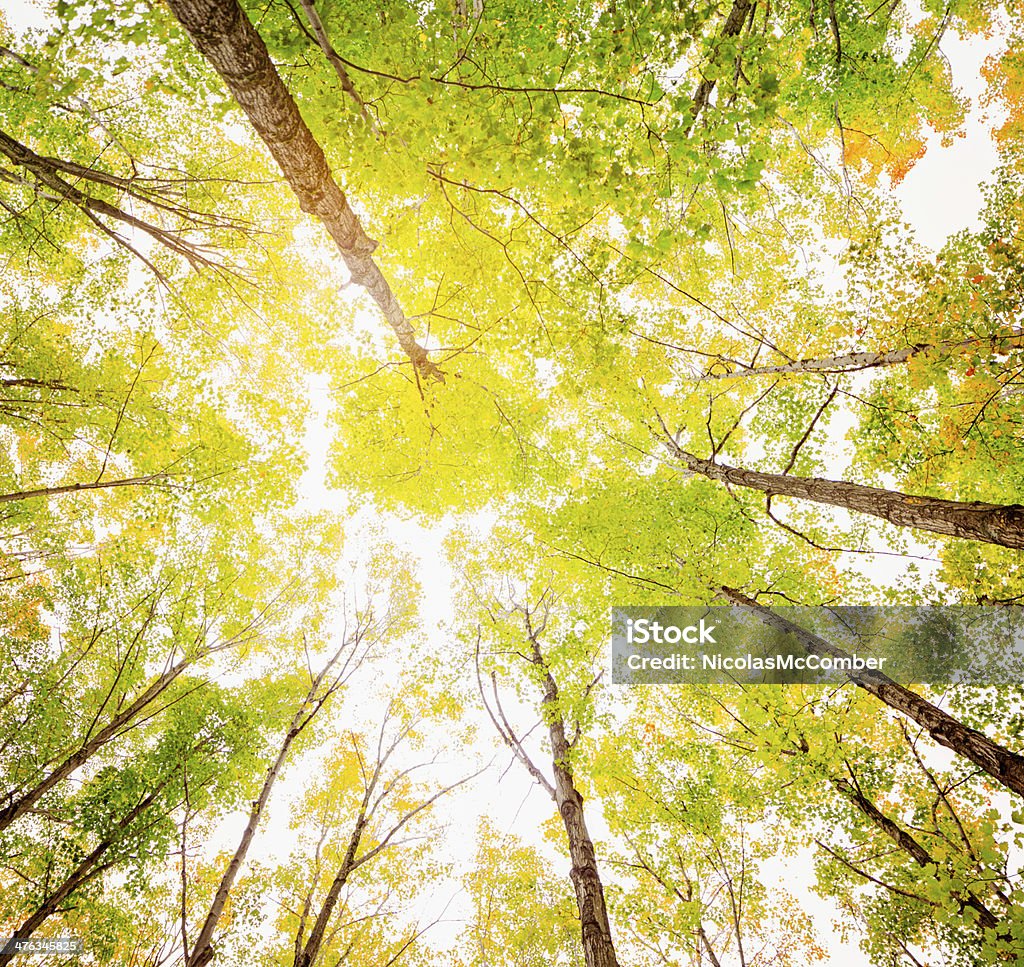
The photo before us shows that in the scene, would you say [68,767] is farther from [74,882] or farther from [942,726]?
[942,726]

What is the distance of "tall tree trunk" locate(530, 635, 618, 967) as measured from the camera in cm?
491

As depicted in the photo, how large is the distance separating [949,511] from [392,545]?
11.2m

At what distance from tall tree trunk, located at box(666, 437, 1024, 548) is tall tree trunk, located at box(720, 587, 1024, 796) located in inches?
65.1

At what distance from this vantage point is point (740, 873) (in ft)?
25.1

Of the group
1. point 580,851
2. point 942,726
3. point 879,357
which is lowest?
point 580,851

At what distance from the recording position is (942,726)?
13.1 ft

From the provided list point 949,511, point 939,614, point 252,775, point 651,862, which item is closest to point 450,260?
point 949,511

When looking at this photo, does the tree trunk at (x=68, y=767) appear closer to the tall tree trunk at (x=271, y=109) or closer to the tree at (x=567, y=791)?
the tree at (x=567, y=791)

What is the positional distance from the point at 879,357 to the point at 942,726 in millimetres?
4082

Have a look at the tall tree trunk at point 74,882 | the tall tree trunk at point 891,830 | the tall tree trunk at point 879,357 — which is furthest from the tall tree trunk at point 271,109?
the tall tree trunk at point 891,830

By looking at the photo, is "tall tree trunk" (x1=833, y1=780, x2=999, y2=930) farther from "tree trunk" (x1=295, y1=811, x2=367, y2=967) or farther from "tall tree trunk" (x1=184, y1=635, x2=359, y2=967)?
"tall tree trunk" (x1=184, y1=635, x2=359, y2=967)

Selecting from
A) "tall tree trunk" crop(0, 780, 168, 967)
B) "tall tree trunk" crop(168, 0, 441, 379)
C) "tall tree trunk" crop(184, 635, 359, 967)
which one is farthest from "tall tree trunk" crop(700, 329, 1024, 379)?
"tall tree trunk" crop(0, 780, 168, 967)

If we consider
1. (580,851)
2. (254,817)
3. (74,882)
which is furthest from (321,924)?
(580,851)

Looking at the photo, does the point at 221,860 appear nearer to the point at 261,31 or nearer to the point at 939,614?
the point at 261,31
